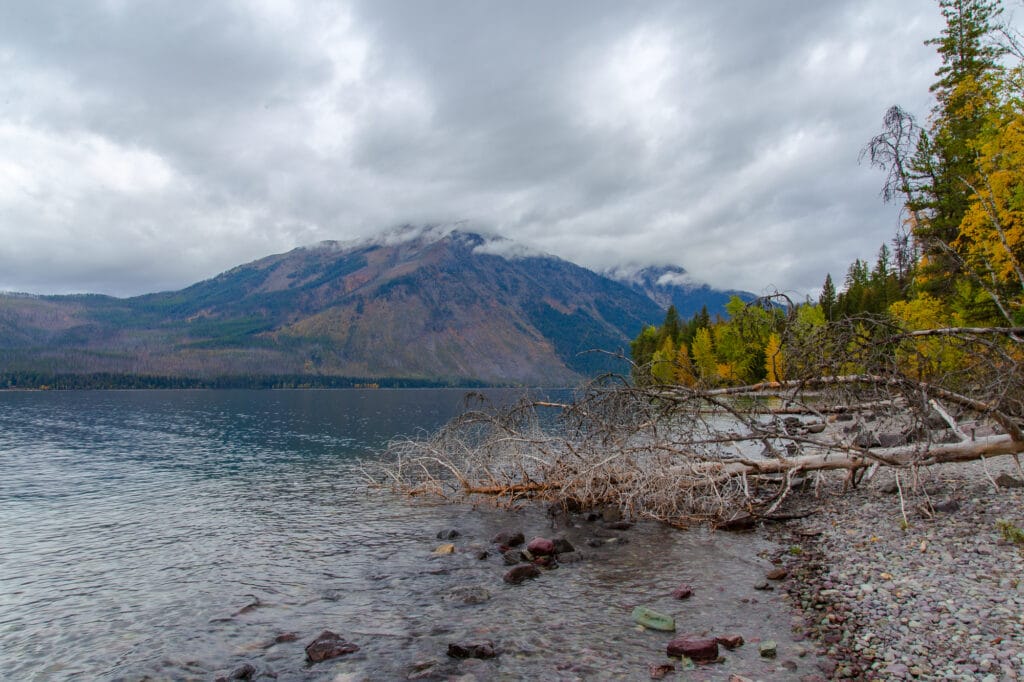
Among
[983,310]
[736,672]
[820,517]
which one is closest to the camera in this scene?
[736,672]

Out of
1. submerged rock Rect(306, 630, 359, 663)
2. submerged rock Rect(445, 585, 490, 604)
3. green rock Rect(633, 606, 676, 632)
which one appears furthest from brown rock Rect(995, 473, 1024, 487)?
submerged rock Rect(306, 630, 359, 663)

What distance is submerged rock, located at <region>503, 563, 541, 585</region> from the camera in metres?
12.7

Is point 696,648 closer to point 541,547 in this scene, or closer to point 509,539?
point 541,547

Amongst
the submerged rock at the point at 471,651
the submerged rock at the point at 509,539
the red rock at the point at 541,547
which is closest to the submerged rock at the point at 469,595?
the submerged rock at the point at 471,651

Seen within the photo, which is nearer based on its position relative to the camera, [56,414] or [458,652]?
[458,652]

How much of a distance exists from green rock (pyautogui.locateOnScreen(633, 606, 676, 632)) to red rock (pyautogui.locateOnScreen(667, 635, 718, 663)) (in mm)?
881

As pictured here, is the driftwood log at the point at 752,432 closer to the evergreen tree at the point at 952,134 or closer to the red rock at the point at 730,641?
the red rock at the point at 730,641

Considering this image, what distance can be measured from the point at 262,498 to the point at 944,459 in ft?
79.2

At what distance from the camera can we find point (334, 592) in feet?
41.1

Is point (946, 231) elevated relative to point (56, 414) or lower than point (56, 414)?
elevated

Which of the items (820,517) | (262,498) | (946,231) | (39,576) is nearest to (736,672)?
(820,517)

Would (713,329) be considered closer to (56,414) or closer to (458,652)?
(458,652)

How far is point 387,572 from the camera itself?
13.8 metres

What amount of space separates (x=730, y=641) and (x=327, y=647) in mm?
6516
